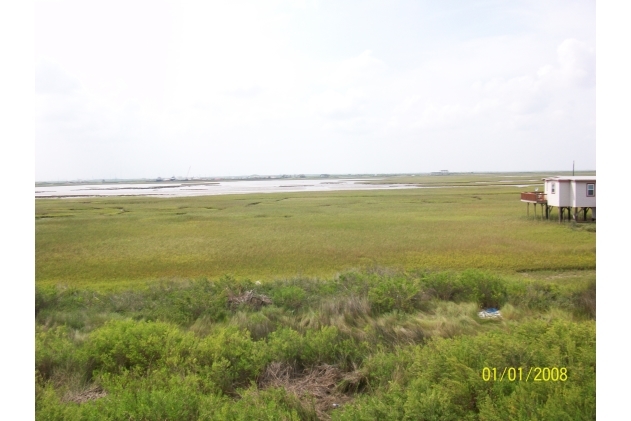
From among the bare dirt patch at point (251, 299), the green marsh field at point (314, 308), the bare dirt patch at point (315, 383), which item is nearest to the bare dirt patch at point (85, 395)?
the green marsh field at point (314, 308)

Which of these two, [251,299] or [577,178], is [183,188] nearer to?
[251,299]

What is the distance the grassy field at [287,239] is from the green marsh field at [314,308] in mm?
28

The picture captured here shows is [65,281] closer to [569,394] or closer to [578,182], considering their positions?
[569,394]

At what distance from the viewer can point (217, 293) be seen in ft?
16.7

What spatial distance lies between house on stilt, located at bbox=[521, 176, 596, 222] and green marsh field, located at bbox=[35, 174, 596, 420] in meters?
0.21

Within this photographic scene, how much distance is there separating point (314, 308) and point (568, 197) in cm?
366

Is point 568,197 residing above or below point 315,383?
above

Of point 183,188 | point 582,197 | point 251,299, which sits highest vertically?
point 183,188

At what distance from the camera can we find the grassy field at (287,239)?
18.1ft

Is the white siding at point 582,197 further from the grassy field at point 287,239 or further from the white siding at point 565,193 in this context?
the grassy field at point 287,239

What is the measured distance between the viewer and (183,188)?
814cm

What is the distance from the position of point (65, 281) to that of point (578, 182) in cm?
697

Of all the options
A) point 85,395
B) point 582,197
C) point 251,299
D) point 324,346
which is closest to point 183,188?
point 251,299
